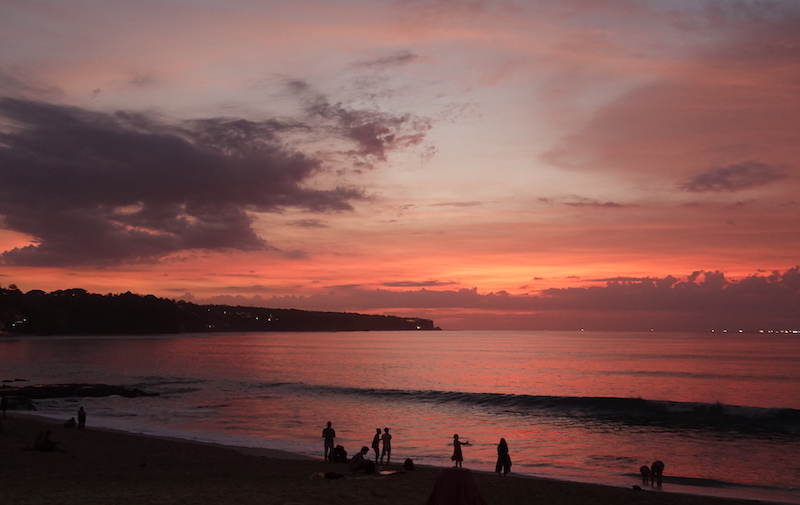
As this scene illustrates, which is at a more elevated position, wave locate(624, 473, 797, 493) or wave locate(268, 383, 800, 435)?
wave locate(624, 473, 797, 493)

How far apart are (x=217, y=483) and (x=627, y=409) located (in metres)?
40.8

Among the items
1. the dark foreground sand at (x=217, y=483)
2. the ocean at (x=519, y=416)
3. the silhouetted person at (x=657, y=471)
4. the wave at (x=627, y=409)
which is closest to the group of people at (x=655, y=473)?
the silhouetted person at (x=657, y=471)

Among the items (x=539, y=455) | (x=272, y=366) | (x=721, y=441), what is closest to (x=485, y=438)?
(x=539, y=455)

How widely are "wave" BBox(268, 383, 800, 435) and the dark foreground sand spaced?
86.2 ft

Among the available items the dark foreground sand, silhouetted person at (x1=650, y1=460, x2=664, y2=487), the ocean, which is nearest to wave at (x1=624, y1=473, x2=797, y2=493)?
the ocean

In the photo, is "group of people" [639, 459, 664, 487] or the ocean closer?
"group of people" [639, 459, 664, 487]

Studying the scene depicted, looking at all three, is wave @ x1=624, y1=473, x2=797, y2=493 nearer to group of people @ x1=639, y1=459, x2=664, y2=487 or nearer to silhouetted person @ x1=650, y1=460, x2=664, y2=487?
group of people @ x1=639, y1=459, x2=664, y2=487

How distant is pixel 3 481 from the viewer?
61.3 feet

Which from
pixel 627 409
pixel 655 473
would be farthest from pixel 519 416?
pixel 655 473

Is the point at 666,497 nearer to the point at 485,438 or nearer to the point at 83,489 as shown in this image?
the point at 485,438

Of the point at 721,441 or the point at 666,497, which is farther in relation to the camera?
the point at 721,441

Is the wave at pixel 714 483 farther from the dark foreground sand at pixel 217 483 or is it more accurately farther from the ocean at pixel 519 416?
the dark foreground sand at pixel 217 483

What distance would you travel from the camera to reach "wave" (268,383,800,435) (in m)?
43.5

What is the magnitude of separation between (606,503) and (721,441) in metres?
21.4
